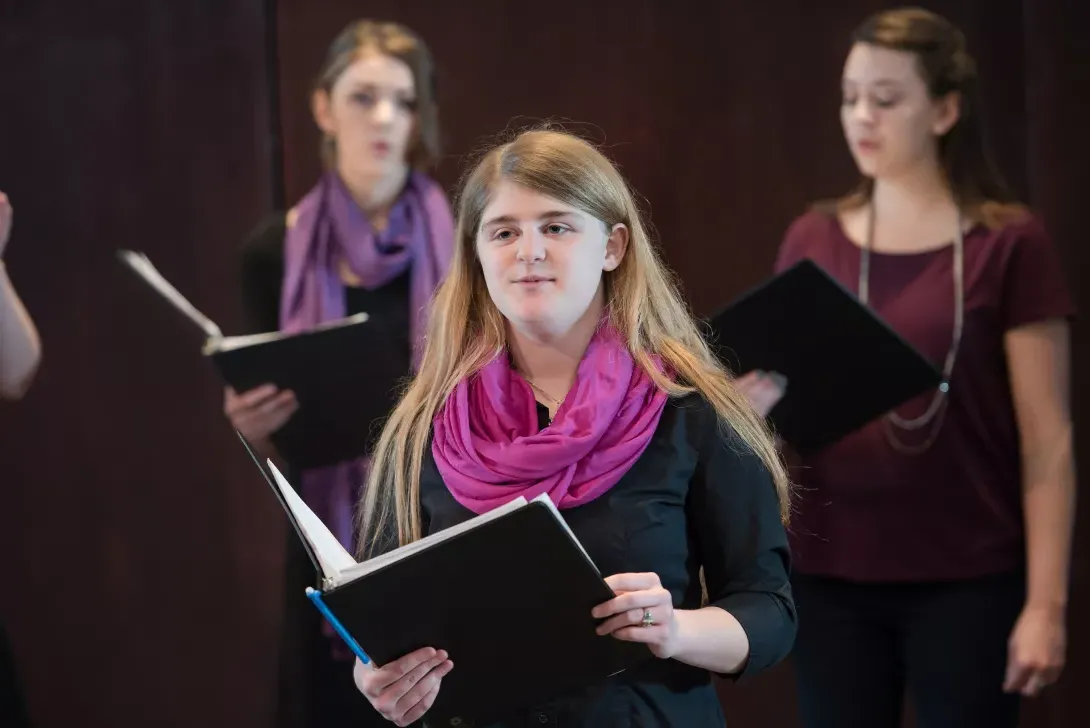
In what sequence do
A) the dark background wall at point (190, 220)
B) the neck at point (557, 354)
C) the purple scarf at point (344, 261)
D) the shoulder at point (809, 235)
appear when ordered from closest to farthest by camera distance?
1. the neck at point (557, 354)
2. the shoulder at point (809, 235)
3. the purple scarf at point (344, 261)
4. the dark background wall at point (190, 220)

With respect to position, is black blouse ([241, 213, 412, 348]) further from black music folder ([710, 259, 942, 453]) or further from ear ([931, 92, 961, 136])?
ear ([931, 92, 961, 136])

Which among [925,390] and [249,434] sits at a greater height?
[925,390]

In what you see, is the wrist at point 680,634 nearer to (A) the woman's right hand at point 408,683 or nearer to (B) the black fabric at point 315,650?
(A) the woman's right hand at point 408,683

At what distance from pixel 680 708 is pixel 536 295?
1.72 ft

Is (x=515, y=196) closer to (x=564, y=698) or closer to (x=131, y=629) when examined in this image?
(x=564, y=698)

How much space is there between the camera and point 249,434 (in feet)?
8.56

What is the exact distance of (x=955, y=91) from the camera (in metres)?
2.56

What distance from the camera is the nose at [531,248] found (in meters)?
1.58

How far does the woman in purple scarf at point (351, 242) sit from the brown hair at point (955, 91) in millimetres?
992

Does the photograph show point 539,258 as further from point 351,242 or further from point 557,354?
point 351,242

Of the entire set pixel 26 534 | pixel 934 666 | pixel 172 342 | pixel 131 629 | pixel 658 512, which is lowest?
pixel 131 629

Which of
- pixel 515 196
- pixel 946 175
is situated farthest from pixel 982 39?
pixel 515 196

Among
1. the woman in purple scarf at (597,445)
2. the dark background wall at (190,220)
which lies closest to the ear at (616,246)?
the woman in purple scarf at (597,445)

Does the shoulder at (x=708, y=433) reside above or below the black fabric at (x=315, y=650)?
above
